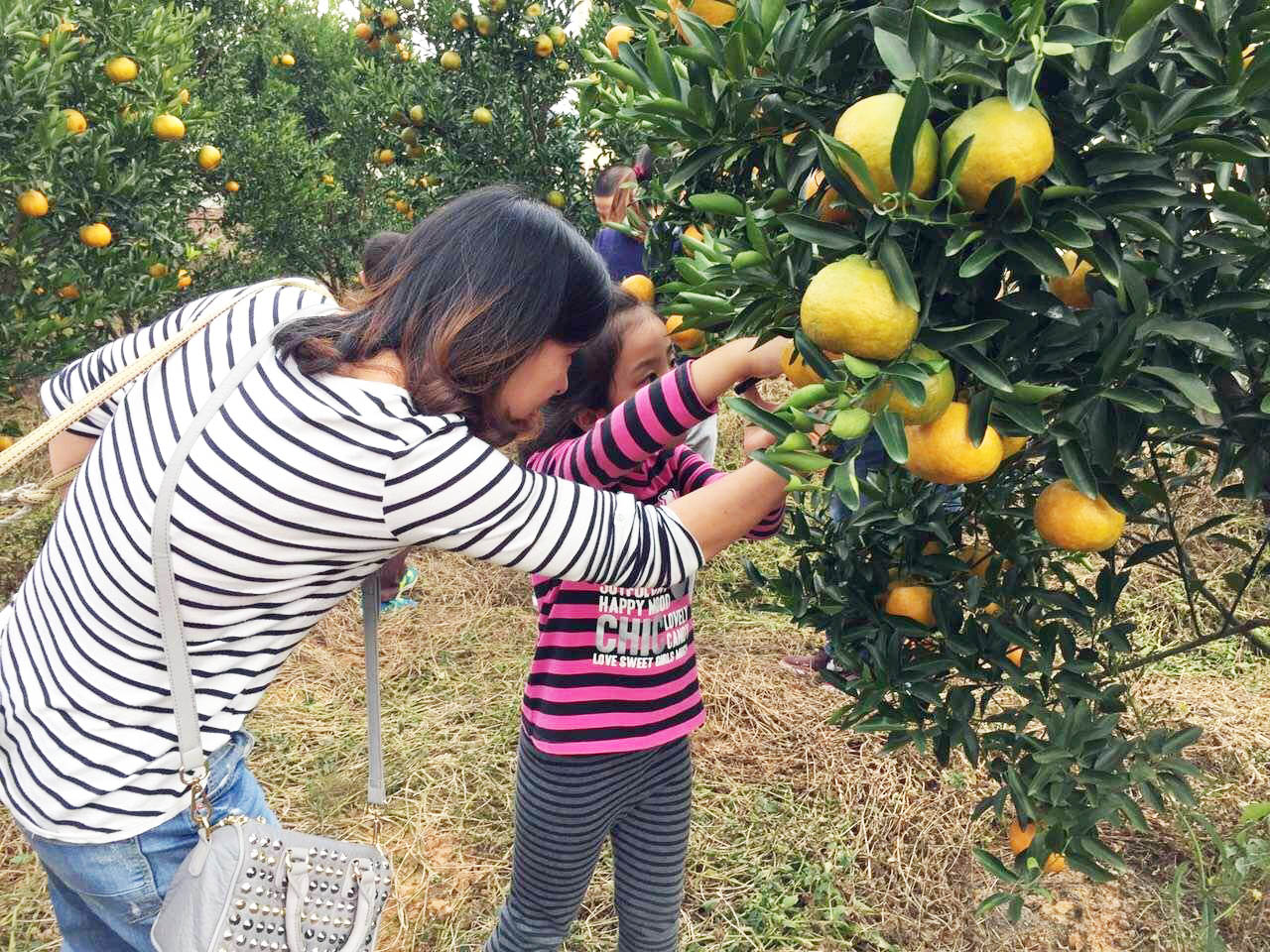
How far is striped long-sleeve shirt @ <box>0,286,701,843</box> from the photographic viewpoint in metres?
1.02

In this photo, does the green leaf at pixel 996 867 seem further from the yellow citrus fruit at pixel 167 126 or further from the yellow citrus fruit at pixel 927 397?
the yellow citrus fruit at pixel 167 126

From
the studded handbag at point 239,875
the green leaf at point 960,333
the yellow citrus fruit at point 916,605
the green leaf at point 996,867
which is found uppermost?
the green leaf at point 960,333

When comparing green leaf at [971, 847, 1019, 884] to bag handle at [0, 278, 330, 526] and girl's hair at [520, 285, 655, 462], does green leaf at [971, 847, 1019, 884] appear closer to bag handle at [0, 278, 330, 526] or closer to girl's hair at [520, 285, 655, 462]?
girl's hair at [520, 285, 655, 462]

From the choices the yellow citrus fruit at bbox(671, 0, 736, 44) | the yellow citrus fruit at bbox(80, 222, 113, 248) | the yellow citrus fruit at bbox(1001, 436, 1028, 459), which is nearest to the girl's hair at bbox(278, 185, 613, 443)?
the yellow citrus fruit at bbox(671, 0, 736, 44)

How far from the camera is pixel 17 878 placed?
2.48 metres

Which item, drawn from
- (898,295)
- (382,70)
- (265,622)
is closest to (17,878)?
(265,622)

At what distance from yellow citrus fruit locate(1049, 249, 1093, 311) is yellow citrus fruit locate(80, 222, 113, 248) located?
3.47 m

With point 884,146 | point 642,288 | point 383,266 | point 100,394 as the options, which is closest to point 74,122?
point 642,288

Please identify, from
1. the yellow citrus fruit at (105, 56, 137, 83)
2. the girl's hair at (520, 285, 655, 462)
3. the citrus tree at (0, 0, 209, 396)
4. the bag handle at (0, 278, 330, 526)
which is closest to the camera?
the bag handle at (0, 278, 330, 526)

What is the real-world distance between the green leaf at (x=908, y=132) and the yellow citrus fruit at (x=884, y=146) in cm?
1

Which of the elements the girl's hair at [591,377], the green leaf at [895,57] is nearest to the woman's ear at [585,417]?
the girl's hair at [591,377]

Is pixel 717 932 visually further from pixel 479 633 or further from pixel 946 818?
pixel 479 633

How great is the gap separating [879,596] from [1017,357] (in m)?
0.47

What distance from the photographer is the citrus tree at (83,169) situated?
3.08 m
